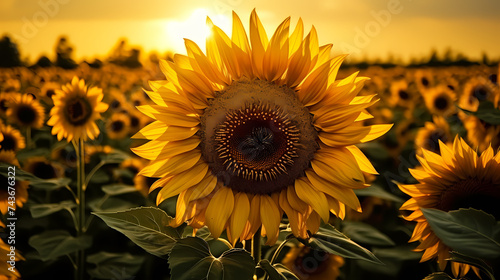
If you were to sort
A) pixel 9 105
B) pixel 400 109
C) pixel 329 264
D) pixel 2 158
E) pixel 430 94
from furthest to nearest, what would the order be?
pixel 400 109 < pixel 430 94 < pixel 9 105 < pixel 2 158 < pixel 329 264

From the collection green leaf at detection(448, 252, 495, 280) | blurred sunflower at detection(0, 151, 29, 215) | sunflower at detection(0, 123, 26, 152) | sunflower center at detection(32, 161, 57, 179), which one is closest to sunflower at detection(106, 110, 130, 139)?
sunflower at detection(0, 123, 26, 152)

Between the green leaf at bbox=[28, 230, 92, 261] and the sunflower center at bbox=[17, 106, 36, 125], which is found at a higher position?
the sunflower center at bbox=[17, 106, 36, 125]

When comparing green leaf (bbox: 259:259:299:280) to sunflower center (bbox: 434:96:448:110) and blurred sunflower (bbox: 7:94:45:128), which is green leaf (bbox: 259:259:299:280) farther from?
sunflower center (bbox: 434:96:448:110)

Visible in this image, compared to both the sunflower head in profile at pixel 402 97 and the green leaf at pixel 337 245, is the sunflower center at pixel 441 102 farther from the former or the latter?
the green leaf at pixel 337 245

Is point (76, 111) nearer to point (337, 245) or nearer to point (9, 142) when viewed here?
point (9, 142)

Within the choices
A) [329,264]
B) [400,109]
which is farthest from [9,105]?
[400,109]

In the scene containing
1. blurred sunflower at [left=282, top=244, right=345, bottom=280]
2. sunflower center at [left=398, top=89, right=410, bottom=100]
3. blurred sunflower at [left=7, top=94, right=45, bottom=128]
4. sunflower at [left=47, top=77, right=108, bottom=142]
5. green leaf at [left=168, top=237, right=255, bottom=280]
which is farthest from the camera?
sunflower center at [left=398, top=89, right=410, bottom=100]

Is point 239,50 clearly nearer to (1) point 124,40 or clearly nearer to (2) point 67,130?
(2) point 67,130
